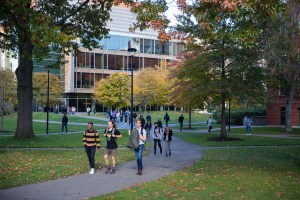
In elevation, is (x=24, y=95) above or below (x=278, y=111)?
above

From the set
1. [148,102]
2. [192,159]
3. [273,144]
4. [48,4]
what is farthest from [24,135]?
[148,102]

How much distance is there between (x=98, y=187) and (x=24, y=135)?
13.1 m

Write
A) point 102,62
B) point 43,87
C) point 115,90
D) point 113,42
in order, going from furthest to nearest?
point 113,42
point 102,62
point 43,87
point 115,90

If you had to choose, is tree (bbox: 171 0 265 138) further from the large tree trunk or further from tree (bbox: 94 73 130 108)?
tree (bbox: 94 73 130 108)

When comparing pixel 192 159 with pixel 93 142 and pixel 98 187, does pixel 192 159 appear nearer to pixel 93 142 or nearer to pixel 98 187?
pixel 93 142

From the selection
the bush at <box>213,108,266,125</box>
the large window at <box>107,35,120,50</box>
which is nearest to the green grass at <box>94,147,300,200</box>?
the bush at <box>213,108,266,125</box>

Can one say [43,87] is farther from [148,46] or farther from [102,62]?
[148,46]

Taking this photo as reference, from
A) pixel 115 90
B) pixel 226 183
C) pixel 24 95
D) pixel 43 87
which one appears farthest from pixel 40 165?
pixel 43 87

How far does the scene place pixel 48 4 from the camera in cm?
2162

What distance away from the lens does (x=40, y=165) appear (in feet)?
41.6

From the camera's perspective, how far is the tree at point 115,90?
191 ft

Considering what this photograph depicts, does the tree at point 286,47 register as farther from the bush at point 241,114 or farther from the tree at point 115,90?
the tree at point 115,90

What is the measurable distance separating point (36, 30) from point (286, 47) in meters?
21.8

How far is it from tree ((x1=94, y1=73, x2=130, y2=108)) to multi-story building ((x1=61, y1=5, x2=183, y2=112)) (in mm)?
9223
